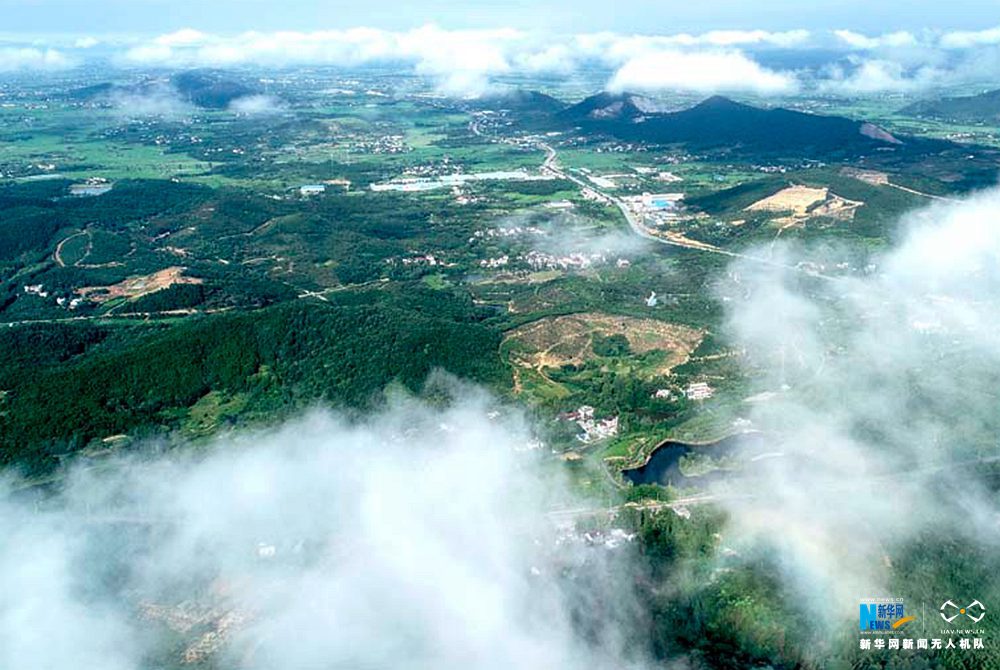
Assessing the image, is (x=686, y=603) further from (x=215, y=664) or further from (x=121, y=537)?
(x=121, y=537)

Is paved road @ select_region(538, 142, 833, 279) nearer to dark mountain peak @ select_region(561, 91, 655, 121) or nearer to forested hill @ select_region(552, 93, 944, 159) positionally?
forested hill @ select_region(552, 93, 944, 159)

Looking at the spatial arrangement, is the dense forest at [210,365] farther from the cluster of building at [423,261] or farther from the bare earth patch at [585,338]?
the cluster of building at [423,261]

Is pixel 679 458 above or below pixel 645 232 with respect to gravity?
below

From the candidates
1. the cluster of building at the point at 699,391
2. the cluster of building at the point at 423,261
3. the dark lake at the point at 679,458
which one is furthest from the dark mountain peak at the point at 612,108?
the dark lake at the point at 679,458

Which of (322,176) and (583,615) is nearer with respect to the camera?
(583,615)

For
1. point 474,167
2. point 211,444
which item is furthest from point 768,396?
point 474,167

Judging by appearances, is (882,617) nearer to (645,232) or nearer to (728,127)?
(645,232)

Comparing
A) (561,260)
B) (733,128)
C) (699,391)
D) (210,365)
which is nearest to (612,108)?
(733,128)
